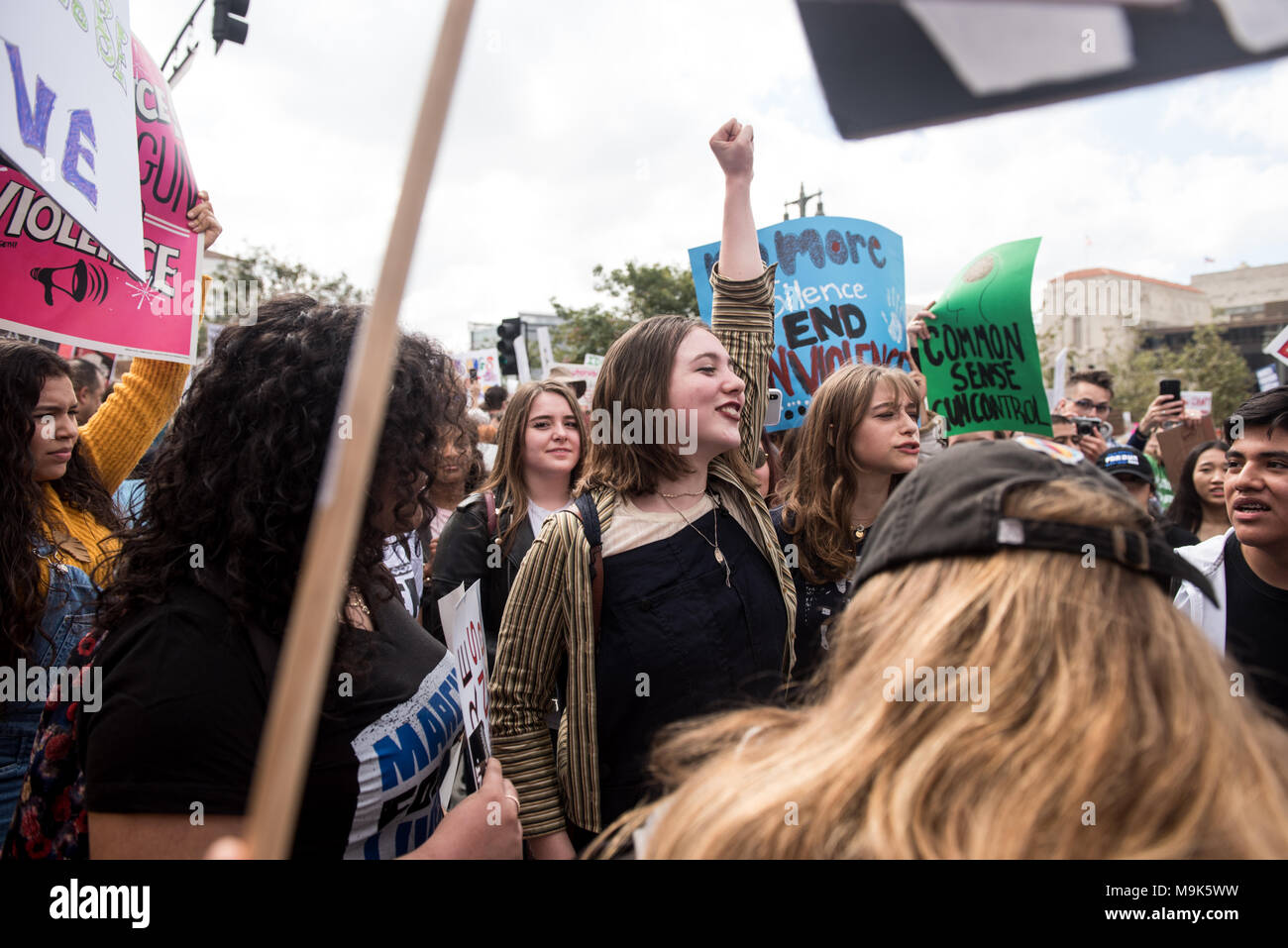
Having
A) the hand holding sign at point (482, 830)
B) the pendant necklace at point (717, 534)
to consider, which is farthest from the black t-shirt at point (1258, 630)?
the hand holding sign at point (482, 830)

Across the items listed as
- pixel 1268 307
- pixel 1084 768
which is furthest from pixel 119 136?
pixel 1268 307

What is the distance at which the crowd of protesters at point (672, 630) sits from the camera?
83 centimetres

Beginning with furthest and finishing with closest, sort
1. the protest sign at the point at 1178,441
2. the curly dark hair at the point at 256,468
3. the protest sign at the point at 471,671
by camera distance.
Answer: the protest sign at the point at 1178,441 → the protest sign at the point at 471,671 → the curly dark hair at the point at 256,468

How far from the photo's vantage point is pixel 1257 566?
249cm

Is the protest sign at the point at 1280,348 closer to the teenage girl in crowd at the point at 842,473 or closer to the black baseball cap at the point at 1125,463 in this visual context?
the black baseball cap at the point at 1125,463

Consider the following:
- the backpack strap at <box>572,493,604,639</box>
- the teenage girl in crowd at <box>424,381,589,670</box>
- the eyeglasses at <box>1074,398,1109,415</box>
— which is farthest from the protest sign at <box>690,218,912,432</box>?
the eyeglasses at <box>1074,398,1109,415</box>

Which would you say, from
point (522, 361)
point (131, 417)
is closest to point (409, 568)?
point (131, 417)

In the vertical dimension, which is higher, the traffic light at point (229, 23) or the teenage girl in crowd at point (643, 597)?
the traffic light at point (229, 23)

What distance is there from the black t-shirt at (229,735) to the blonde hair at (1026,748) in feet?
A: 2.23

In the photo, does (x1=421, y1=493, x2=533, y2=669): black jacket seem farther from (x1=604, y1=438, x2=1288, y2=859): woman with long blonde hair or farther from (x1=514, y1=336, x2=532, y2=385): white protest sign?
(x1=514, y1=336, x2=532, y2=385): white protest sign

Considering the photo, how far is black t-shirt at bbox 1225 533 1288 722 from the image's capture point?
2334mm

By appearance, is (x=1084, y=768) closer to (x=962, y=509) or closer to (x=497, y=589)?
(x=962, y=509)

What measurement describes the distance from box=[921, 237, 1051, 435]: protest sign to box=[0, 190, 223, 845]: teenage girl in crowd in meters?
3.38

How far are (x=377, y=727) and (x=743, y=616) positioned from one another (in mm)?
1022
